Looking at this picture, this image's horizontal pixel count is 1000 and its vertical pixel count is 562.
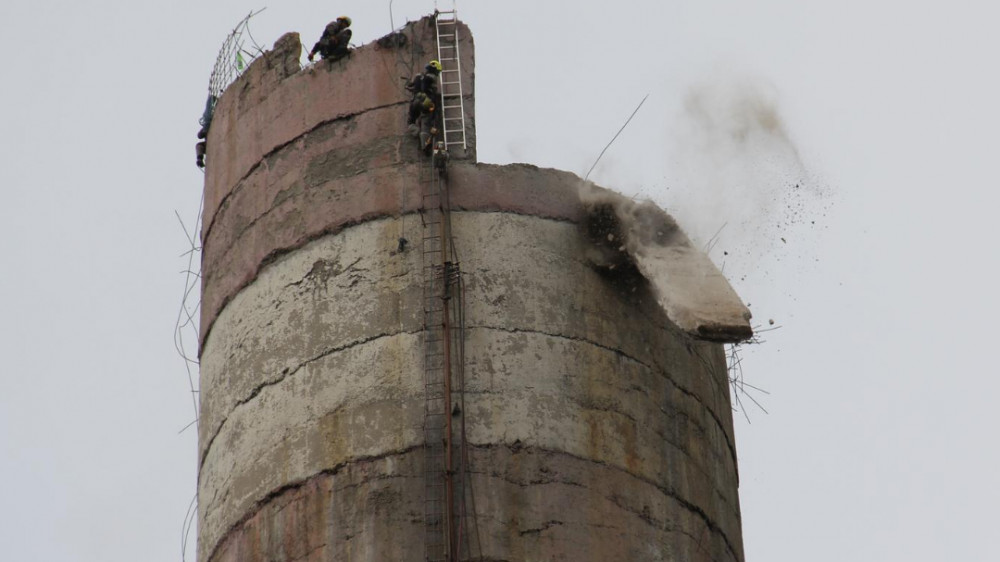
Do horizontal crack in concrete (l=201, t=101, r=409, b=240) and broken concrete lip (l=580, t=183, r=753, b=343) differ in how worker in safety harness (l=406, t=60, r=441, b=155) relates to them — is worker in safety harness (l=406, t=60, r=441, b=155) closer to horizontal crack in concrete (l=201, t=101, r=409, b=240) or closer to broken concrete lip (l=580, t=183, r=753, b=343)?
horizontal crack in concrete (l=201, t=101, r=409, b=240)

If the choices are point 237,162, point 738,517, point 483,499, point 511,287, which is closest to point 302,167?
point 237,162

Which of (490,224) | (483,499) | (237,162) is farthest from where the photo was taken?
(237,162)

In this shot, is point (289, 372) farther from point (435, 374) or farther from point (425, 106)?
point (425, 106)

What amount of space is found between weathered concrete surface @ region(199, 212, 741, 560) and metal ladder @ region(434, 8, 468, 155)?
0.84 m

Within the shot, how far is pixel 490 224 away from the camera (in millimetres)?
18141

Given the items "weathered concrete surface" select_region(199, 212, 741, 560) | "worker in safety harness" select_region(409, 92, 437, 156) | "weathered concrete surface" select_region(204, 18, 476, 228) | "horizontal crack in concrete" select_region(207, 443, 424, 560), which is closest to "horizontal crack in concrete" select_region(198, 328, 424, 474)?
"weathered concrete surface" select_region(199, 212, 741, 560)

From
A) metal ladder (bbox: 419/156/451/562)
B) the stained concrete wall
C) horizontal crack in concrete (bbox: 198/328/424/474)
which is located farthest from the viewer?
horizontal crack in concrete (bbox: 198/328/424/474)

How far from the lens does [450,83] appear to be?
62.1 ft

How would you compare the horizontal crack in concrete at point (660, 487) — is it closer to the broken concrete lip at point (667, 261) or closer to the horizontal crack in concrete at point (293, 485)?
the horizontal crack in concrete at point (293, 485)

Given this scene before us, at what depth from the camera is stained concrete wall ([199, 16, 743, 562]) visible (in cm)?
1705

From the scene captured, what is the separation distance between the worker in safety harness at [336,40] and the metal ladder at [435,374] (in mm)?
1529

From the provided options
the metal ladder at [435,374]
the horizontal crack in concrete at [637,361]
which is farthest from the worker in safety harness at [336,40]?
the horizontal crack in concrete at [637,361]

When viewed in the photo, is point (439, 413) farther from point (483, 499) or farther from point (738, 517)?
point (738, 517)

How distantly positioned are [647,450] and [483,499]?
1.55 meters
